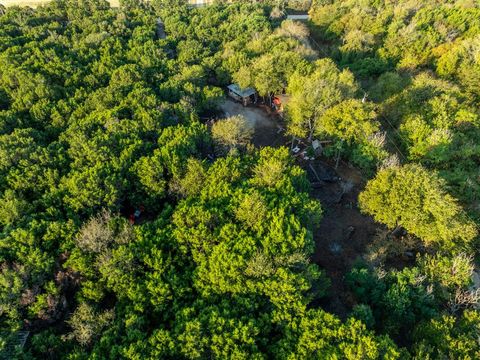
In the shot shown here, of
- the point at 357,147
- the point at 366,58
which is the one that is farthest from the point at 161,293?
the point at 366,58

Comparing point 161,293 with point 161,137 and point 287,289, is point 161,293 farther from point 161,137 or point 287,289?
point 161,137

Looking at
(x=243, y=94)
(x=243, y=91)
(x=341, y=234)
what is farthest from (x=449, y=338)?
(x=243, y=91)

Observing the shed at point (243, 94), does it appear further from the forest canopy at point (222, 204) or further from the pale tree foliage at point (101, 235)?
the pale tree foliage at point (101, 235)

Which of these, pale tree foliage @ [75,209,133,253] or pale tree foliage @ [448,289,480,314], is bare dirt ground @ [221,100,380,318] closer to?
pale tree foliage @ [448,289,480,314]

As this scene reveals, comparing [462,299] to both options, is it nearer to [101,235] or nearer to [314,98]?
[314,98]

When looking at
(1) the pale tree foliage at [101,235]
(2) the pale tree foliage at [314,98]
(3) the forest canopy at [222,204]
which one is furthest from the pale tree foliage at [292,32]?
(1) the pale tree foliage at [101,235]

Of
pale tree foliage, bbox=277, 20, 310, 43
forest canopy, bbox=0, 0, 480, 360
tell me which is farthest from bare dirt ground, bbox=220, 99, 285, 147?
pale tree foliage, bbox=277, 20, 310, 43
